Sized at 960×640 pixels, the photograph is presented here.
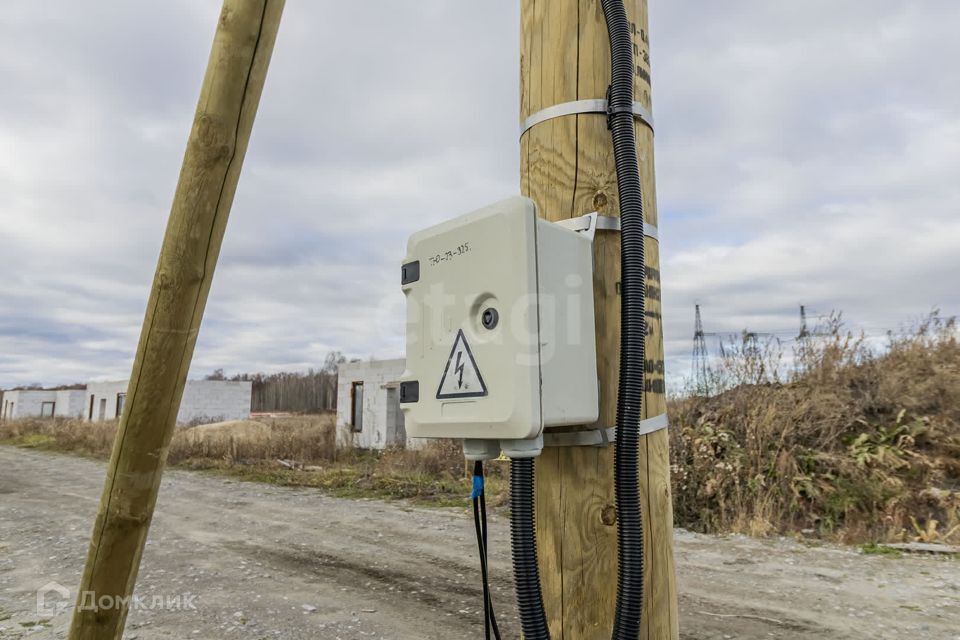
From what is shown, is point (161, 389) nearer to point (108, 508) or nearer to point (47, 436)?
point (108, 508)

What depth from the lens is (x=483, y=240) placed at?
142cm

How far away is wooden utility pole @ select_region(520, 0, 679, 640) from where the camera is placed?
1460 mm

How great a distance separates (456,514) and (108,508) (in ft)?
20.4

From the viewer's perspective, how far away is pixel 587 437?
146 centimetres

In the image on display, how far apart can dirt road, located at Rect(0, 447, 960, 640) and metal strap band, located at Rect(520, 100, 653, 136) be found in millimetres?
3191

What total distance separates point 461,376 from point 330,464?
12235 millimetres

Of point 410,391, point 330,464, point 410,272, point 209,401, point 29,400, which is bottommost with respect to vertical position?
point 330,464

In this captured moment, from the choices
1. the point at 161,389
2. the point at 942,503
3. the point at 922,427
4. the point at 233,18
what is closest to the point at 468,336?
the point at 161,389

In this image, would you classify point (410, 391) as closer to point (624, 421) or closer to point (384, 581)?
point (624, 421)

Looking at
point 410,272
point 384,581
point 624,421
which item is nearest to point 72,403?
point 384,581

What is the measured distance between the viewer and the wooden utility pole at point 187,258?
5.35 ft

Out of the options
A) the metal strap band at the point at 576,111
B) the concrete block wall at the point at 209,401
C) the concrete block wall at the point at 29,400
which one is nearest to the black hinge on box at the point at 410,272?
the metal strap band at the point at 576,111

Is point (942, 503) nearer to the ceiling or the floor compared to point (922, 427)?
nearer to the floor
